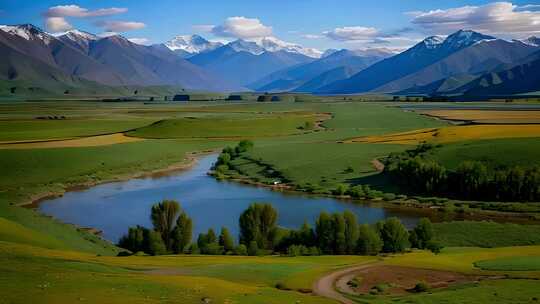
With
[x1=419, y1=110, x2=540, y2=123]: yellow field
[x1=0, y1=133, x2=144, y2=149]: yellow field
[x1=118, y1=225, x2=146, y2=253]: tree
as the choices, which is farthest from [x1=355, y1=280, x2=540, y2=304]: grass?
[x1=419, y1=110, x2=540, y2=123]: yellow field

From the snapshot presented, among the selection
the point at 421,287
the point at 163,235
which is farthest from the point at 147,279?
the point at 163,235

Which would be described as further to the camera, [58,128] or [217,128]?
[217,128]

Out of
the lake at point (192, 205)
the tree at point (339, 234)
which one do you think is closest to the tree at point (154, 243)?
the lake at point (192, 205)

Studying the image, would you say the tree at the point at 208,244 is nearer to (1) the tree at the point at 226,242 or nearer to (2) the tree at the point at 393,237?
(1) the tree at the point at 226,242

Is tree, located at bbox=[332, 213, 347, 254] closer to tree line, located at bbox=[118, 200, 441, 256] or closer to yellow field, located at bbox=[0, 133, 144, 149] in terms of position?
tree line, located at bbox=[118, 200, 441, 256]

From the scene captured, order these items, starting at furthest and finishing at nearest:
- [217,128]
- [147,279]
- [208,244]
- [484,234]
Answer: [217,128] → [484,234] → [208,244] → [147,279]

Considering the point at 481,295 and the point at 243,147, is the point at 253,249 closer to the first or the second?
the point at 481,295

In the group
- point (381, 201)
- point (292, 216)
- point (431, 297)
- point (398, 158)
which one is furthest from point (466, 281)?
point (398, 158)
